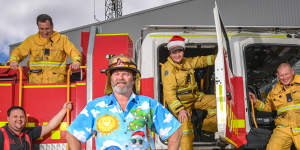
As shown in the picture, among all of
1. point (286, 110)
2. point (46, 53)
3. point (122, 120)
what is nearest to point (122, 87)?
point (122, 120)

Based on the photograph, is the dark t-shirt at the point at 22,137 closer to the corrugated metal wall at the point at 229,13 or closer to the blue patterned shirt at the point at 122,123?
the blue patterned shirt at the point at 122,123

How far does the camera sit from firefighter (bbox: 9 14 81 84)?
3.86m

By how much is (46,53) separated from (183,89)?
2091mm

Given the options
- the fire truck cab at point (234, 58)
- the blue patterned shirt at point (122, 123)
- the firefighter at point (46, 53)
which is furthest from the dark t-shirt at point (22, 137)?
the blue patterned shirt at point (122, 123)

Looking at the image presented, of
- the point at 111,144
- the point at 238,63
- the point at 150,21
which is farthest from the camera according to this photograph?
the point at 150,21

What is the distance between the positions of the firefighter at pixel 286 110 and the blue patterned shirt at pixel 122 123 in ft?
6.63

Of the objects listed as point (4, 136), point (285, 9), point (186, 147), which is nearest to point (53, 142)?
point (4, 136)

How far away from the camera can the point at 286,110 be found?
350 cm

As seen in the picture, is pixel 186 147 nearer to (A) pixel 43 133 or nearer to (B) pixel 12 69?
(A) pixel 43 133

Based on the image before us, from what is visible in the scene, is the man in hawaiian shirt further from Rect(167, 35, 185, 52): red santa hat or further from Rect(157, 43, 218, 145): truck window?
Rect(157, 43, 218, 145): truck window

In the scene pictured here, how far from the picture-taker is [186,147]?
3.38m

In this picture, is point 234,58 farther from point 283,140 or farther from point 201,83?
point 283,140

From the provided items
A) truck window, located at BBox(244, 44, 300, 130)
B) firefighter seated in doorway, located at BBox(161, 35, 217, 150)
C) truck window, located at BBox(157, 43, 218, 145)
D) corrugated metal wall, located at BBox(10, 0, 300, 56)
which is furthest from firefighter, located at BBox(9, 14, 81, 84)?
corrugated metal wall, located at BBox(10, 0, 300, 56)

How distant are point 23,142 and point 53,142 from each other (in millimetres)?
372
